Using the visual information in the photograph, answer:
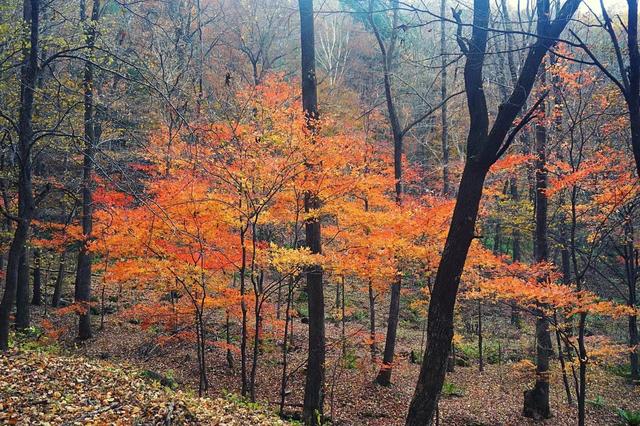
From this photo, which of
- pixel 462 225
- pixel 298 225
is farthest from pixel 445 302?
pixel 298 225

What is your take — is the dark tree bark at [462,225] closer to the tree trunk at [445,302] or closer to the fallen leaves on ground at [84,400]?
the tree trunk at [445,302]

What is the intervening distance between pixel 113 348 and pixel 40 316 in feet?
13.7

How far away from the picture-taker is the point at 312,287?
388 inches

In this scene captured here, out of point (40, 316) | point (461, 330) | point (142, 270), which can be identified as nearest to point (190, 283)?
point (142, 270)

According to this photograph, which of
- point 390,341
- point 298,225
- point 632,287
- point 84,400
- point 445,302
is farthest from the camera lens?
point 632,287

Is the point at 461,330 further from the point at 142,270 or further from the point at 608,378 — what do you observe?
the point at 142,270

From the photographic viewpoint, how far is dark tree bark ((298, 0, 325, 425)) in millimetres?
9547

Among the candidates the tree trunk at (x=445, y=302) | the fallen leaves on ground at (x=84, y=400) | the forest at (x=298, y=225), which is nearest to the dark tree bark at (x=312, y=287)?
the forest at (x=298, y=225)

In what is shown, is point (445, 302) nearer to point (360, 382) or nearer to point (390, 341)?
point (390, 341)

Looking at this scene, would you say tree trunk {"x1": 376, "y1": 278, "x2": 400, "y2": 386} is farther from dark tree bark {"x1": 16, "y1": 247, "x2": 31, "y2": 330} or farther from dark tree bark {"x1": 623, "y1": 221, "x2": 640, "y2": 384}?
dark tree bark {"x1": 16, "y1": 247, "x2": 31, "y2": 330}

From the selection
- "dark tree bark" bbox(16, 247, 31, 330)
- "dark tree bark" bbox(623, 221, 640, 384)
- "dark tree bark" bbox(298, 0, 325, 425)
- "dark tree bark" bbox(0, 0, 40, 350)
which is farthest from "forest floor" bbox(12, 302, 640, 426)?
"dark tree bark" bbox(0, 0, 40, 350)

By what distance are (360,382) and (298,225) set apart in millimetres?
5455

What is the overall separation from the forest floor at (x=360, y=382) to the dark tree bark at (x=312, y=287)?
103cm

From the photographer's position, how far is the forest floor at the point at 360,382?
38.9 ft
